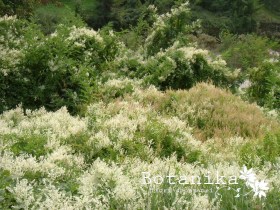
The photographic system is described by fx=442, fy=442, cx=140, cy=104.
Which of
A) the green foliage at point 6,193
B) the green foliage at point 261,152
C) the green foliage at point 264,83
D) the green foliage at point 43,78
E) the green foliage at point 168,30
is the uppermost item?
the green foliage at point 168,30

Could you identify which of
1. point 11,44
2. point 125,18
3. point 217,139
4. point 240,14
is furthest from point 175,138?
point 240,14

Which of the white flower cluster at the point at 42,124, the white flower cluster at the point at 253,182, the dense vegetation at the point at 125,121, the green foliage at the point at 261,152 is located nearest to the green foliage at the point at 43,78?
the dense vegetation at the point at 125,121

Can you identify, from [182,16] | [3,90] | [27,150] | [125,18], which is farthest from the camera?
[125,18]

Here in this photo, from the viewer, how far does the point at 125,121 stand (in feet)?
24.8

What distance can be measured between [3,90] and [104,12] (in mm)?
30517

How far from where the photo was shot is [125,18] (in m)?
36.9

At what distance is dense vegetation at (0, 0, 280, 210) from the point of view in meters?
4.16

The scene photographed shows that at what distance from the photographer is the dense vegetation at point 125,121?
4.16 meters

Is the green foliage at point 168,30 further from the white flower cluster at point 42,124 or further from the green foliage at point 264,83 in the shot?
the white flower cluster at point 42,124

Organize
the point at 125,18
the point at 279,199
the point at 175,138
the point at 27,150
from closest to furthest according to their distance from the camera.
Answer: the point at 279,199 < the point at 27,150 < the point at 175,138 < the point at 125,18

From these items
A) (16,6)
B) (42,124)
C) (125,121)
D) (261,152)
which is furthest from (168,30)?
(261,152)

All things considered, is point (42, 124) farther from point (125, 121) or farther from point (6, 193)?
point (6, 193)

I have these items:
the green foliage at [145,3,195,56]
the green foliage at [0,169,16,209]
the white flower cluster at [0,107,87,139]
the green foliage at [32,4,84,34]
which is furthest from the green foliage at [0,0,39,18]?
the green foliage at [0,169,16,209]

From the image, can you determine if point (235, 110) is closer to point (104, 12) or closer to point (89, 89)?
point (89, 89)
